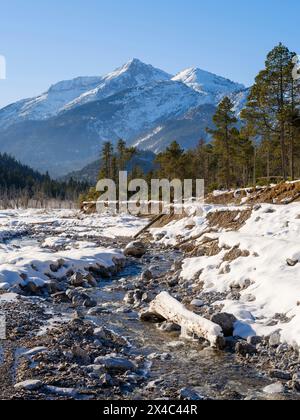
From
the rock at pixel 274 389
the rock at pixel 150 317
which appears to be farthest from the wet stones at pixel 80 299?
the rock at pixel 274 389

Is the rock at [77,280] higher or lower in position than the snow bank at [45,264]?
lower

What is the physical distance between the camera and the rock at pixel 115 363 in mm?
9781

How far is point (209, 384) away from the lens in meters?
9.23

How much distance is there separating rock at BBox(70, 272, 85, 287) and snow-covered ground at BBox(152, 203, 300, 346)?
14.4 ft

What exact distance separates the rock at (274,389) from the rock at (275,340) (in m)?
1.99

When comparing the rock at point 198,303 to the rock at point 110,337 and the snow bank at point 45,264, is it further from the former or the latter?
the snow bank at point 45,264

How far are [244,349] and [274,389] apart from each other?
79.0 inches

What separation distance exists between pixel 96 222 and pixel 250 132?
20049 mm

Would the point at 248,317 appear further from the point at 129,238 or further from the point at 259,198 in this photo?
the point at 129,238

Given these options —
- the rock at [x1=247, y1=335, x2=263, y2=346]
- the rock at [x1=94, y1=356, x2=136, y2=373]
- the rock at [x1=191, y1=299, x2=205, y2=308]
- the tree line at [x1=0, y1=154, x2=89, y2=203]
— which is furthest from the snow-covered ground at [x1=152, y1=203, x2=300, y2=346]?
the tree line at [x1=0, y1=154, x2=89, y2=203]

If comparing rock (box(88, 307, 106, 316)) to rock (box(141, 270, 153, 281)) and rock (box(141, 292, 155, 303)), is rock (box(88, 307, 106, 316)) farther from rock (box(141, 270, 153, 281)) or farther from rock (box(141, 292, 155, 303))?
rock (box(141, 270, 153, 281))

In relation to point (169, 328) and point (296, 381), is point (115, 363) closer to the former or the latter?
point (169, 328)

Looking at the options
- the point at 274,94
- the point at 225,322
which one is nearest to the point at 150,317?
the point at 225,322

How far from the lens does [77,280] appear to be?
62.7 ft
